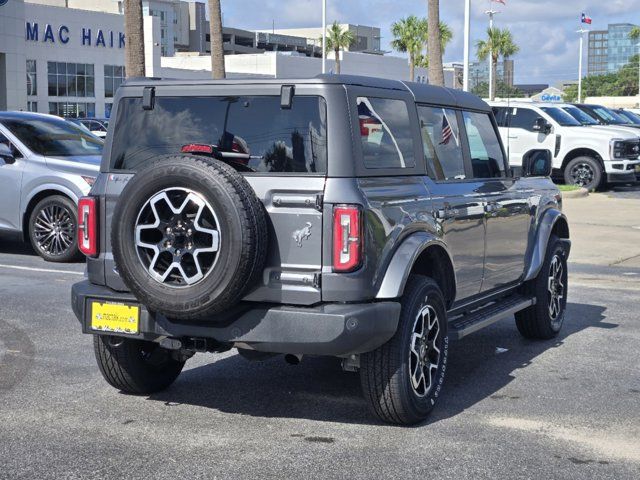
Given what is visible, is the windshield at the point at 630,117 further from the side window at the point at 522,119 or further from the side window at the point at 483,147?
the side window at the point at 483,147

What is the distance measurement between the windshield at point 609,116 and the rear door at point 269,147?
74.9 feet

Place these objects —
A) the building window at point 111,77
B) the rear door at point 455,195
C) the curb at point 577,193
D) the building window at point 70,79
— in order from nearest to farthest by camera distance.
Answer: the rear door at point 455,195 < the curb at point 577,193 < the building window at point 70,79 < the building window at point 111,77

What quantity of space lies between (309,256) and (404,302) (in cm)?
66

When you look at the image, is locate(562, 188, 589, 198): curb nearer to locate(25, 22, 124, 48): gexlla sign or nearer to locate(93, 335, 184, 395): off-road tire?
locate(93, 335, 184, 395): off-road tire

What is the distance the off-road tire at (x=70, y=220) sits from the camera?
1213 cm

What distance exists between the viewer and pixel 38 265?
12.0 meters

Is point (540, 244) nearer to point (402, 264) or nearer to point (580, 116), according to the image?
point (402, 264)

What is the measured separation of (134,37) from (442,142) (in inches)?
599

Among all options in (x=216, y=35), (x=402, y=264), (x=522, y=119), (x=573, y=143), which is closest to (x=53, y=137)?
(x=402, y=264)

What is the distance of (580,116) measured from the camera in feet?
82.0

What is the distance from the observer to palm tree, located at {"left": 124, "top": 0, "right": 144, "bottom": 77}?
2022cm

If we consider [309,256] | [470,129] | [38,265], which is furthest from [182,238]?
[38,265]

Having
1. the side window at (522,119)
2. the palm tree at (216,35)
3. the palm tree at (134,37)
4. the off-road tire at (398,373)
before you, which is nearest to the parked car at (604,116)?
the side window at (522,119)

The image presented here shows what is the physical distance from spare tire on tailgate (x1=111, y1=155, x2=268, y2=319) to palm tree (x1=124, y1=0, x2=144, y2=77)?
15478mm
